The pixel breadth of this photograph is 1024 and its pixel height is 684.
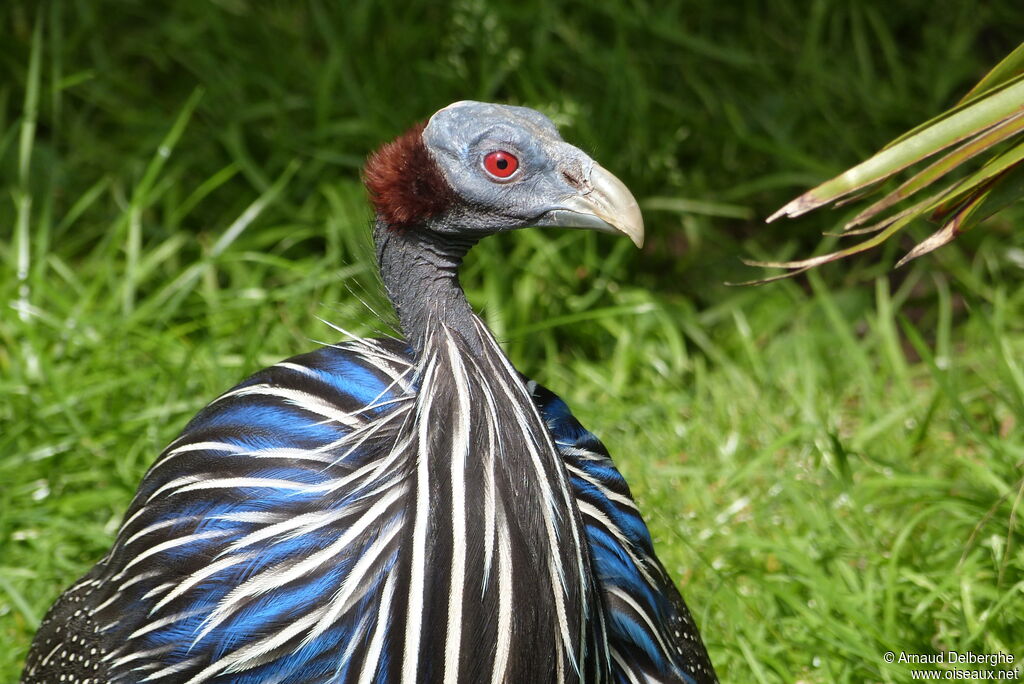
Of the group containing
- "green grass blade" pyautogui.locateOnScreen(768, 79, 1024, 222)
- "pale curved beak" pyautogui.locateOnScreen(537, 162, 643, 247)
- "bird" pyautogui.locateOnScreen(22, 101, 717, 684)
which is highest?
"pale curved beak" pyautogui.locateOnScreen(537, 162, 643, 247)

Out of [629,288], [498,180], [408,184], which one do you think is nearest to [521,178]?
[498,180]

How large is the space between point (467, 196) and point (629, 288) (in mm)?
1805

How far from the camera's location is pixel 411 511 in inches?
65.3

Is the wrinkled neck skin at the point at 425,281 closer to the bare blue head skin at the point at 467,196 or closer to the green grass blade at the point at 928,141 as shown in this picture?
the bare blue head skin at the point at 467,196

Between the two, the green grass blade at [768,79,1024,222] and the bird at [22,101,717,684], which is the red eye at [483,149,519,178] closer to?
the bird at [22,101,717,684]

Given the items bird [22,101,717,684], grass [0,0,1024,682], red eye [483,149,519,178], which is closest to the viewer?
bird [22,101,717,684]

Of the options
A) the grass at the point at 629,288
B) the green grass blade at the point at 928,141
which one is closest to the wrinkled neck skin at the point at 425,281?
the grass at the point at 629,288

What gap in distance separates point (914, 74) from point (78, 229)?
2.66 metres

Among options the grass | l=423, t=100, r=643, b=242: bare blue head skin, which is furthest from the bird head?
the grass

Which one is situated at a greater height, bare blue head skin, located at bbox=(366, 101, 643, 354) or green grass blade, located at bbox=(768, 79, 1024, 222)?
bare blue head skin, located at bbox=(366, 101, 643, 354)

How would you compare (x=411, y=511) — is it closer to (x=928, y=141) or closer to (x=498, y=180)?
(x=498, y=180)

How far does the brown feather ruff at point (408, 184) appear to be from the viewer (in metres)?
1.79

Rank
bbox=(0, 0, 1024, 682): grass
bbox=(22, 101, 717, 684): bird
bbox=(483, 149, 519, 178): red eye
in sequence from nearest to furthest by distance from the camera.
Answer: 1. bbox=(22, 101, 717, 684): bird
2. bbox=(483, 149, 519, 178): red eye
3. bbox=(0, 0, 1024, 682): grass

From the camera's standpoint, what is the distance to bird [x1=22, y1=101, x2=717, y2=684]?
5.43ft
